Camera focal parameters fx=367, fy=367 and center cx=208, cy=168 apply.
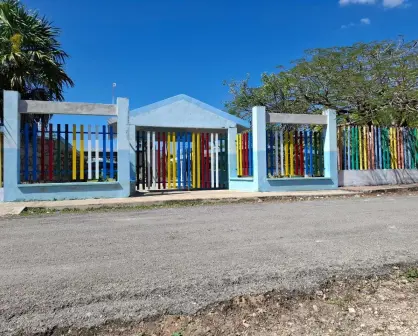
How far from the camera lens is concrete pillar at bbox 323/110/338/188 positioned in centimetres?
1351

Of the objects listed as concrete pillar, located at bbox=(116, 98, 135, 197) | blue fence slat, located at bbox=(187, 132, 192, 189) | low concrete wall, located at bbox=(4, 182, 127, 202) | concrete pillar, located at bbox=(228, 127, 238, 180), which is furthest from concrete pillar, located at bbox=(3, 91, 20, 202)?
concrete pillar, located at bbox=(228, 127, 238, 180)

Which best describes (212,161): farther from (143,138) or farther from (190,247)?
(190,247)

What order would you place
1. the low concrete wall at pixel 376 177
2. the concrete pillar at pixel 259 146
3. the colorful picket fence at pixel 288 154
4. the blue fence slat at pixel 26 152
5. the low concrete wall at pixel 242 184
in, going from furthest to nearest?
1. the low concrete wall at pixel 376 177
2. the colorful picket fence at pixel 288 154
3. the low concrete wall at pixel 242 184
4. the concrete pillar at pixel 259 146
5. the blue fence slat at pixel 26 152

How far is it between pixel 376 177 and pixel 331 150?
9.06 ft

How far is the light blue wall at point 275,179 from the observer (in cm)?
1248

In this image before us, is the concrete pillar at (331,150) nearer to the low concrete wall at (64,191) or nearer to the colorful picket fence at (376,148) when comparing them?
the colorful picket fence at (376,148)

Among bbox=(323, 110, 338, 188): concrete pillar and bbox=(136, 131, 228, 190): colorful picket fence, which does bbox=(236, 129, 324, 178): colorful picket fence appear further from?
bbox=(136, 131, 228, 190): colorful picket fence

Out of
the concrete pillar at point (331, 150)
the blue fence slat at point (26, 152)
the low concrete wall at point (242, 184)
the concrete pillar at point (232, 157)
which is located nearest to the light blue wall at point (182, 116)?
the concrete pillar at point (232, 157)

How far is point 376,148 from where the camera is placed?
49.2 feet

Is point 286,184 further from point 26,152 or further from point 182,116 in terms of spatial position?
point 26,152

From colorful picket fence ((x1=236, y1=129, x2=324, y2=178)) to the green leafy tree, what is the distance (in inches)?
200

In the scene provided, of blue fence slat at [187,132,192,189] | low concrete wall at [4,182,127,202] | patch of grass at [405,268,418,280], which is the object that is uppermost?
blue fence slat at [187,132,192,189]

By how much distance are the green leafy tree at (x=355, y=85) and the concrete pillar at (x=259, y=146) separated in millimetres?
7064

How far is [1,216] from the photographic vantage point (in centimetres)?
771
